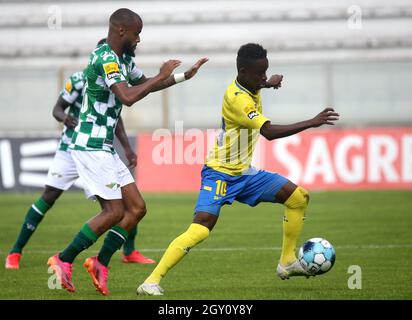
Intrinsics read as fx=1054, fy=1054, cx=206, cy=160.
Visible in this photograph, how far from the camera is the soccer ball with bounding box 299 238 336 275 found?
368 inches

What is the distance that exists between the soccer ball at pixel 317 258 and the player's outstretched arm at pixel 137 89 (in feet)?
6.71

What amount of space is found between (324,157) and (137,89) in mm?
13179

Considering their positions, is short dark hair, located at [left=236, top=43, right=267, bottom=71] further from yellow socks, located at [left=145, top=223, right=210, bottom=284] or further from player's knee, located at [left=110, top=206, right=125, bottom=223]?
player's knee, located at [left=110, top=206, right=125, bottom=223]

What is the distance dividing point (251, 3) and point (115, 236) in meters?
26.3

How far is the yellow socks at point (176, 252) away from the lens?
8.97 metres

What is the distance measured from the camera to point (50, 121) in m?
29.3

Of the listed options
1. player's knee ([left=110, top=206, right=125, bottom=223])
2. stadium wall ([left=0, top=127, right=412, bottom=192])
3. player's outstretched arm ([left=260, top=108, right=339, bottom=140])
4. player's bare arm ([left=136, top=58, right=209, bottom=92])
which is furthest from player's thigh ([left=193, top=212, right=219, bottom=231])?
stadium wall ([left=0, top=127, right=412, bottom=192])

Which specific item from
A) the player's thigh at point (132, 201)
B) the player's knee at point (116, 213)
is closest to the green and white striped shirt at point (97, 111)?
the player's thigh at point (132, 201)

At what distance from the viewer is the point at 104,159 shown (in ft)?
30.2

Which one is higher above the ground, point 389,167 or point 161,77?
point 161,77

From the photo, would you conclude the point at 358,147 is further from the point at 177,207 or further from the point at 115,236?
the point at 115,236

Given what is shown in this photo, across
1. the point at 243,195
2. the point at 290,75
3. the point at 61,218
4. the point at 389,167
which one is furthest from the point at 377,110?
the point at 243,195

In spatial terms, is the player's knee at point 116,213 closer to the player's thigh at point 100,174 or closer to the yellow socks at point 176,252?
the player's thigh at point 100,174
